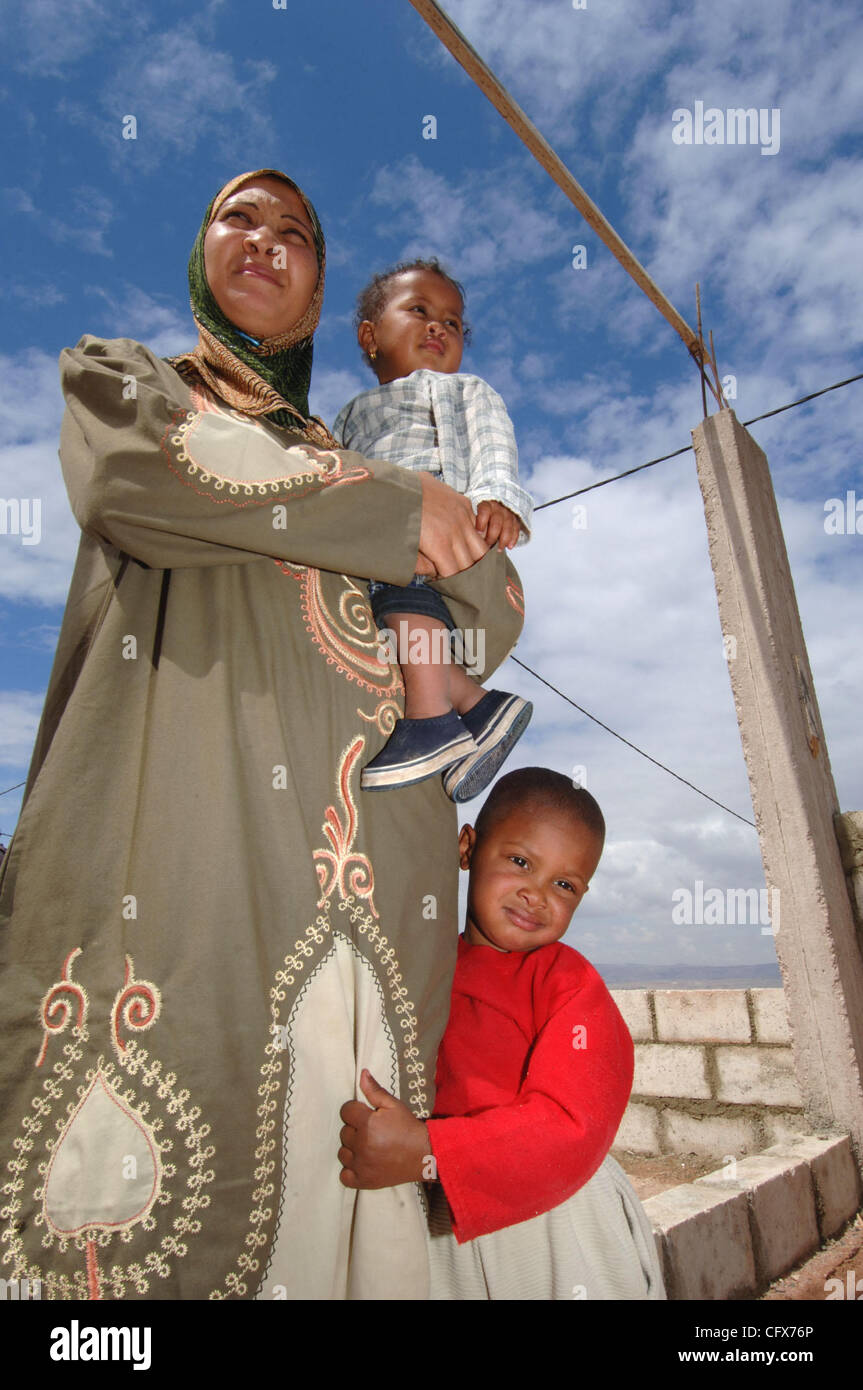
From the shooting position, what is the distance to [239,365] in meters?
1.58

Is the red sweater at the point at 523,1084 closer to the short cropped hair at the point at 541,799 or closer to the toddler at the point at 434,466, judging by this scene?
the short cropped hair at the point at 541,799

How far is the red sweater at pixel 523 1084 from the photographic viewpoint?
3.96ft

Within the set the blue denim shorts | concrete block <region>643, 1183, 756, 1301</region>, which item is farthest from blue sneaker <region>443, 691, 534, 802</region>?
concrete block <region>643, 1183, 756, 1301</region>

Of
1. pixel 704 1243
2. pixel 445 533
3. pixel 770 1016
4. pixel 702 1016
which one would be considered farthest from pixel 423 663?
pixel 702 1016

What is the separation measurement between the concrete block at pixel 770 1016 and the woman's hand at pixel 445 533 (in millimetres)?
4500

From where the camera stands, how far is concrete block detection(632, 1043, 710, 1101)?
17.2 ft

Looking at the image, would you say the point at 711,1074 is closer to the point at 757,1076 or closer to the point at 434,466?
the point at 757,1076

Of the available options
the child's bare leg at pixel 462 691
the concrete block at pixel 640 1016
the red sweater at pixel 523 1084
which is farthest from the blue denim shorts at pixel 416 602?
the concrete block at pixel 640 1016

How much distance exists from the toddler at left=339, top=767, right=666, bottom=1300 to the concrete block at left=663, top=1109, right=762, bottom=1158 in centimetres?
415

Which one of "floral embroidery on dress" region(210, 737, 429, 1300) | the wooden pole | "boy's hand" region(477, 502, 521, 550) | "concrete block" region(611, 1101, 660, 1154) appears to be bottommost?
"concrete block" region(611, 1101, 660, 1154)

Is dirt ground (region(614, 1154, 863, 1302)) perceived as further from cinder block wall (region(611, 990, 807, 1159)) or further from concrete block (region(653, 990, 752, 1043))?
concrete block (region(653, 990, 752, 1043))

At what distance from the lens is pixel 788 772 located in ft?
14.3
